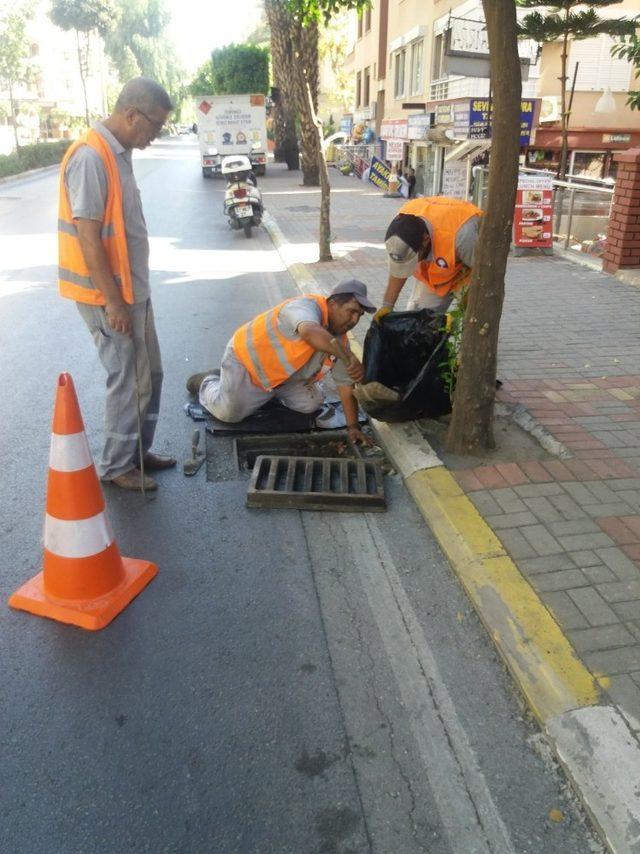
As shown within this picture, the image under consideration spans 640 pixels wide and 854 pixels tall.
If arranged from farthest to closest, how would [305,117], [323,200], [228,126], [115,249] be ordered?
[228,126] < [305,117] < [323,200] < [115,249]

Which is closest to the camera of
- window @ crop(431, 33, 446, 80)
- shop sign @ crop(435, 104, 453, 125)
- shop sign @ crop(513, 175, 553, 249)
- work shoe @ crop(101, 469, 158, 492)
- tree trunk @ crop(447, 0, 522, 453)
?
tree trunk @ crop(447, 0, 522, 453)

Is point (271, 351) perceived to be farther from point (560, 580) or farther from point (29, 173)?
point (29, 173)

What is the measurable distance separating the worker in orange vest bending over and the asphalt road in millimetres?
1495

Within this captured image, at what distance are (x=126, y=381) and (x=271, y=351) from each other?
991 millimetres

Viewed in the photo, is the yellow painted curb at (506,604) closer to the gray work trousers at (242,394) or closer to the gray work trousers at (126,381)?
the gray work trousers at (242,394)

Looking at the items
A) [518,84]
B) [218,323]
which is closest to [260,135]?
[218,323]

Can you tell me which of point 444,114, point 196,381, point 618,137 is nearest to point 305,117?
point 444,114

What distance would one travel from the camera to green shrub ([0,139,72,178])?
3035cm

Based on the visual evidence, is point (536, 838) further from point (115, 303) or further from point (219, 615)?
point (115, 303)

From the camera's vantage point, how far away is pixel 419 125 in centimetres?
2061

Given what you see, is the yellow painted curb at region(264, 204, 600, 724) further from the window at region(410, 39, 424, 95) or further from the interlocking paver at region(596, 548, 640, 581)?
the window at region(410, 39, 424, 95)

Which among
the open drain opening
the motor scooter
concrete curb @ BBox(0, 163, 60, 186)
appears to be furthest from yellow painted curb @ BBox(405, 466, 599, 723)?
concrete curb @ BBox(0, 163, 60, 186)

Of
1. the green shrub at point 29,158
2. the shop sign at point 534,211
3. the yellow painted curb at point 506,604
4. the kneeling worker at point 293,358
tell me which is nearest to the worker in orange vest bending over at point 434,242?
the kneeling worker at point 293,358

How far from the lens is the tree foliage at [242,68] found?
34.0 m
